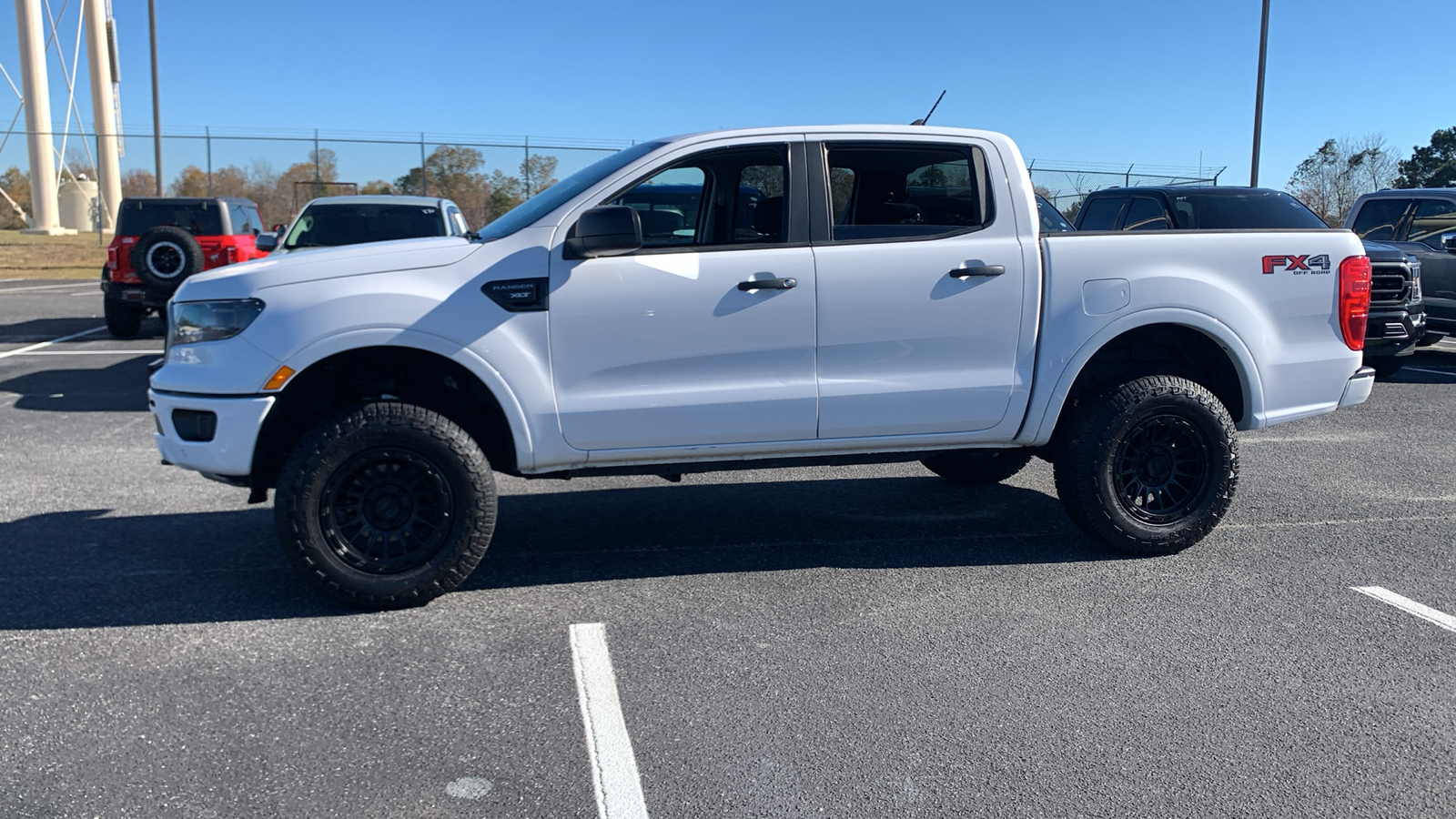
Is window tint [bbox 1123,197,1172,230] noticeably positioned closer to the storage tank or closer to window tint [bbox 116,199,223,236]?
window tint [bbox 116,199,223,236]

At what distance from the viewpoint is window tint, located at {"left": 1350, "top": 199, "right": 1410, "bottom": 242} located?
13.1 meters

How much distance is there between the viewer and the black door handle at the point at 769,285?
4773 millimetres

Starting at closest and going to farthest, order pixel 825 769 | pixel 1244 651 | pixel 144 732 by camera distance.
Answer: pixel 825 769, pixel 144 732, pixel 1244 651

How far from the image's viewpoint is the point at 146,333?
15.0 m

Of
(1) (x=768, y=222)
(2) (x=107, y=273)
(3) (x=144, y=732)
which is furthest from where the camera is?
(2) (x=107, y=273)

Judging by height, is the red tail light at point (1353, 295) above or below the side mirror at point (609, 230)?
below

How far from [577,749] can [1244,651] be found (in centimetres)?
245

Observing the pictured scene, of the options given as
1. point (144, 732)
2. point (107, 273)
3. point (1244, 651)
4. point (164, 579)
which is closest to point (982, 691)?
point (1244, 651)

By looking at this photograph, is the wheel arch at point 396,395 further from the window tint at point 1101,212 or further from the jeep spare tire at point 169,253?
the jeep spare tire at point 169,253

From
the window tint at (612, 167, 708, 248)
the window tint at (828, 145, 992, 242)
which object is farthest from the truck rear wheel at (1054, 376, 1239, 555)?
the window tint at (612, 167, 708, 248)

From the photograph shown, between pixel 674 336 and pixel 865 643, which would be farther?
pixel 674 336

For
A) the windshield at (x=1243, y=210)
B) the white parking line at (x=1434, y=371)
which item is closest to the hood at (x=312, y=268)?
the windshield at (x=1243, y=210)

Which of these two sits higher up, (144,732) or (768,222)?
(768,222)

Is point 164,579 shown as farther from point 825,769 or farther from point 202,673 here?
point 825,769
